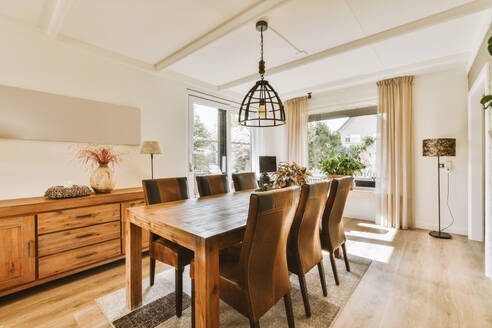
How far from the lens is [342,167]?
13.8 feet

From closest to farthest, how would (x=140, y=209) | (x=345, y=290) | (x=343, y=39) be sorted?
(x=140, y=209), (x=345, y=290), (x=343, y=39)

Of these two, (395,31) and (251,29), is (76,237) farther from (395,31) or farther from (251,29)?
(395,31)

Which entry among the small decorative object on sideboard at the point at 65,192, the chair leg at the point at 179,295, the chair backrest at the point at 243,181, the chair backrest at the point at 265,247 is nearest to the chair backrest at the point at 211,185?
the chair backrest at the point at 243,181

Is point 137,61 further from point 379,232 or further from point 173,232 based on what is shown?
point 379,232

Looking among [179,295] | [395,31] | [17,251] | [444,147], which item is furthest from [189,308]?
[444,147]

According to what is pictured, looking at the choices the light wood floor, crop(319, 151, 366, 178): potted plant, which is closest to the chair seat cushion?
the light wood floor

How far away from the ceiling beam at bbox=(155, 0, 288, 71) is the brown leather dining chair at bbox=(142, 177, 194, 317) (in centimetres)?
164

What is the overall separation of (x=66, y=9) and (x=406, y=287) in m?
4.04

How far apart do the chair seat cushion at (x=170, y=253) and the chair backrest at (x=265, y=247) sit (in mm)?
664

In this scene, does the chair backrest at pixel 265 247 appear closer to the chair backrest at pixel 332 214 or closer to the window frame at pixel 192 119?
the chair backrest at pixel 332 214

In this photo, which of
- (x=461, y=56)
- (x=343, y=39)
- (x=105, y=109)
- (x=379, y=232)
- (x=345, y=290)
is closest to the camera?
(x=345, y=290)

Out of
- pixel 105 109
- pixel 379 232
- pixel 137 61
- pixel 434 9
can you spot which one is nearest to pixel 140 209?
pixel 105 109

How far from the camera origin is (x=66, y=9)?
207 centimetres

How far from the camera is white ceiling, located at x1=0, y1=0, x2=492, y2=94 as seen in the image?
2109mm
